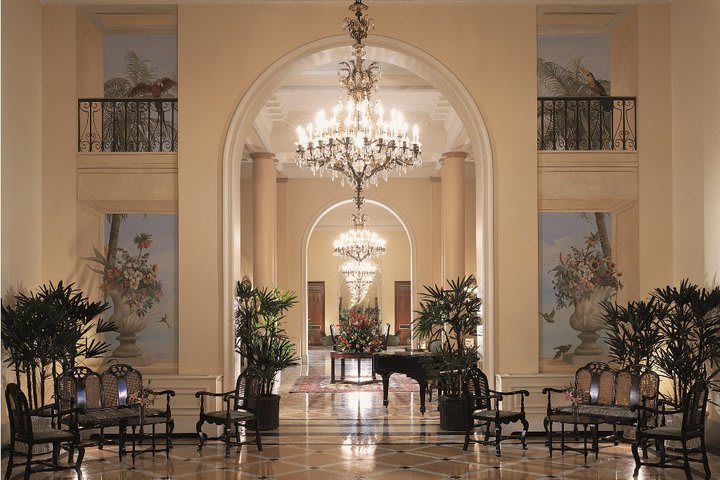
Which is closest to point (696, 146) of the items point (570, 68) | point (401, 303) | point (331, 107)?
point (570, 68)

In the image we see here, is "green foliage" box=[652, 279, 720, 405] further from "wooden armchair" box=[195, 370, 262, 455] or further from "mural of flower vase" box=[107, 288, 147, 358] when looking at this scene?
"mural of flower vase" box=[107, 288, 147, 358]

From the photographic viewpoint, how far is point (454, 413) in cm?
1082

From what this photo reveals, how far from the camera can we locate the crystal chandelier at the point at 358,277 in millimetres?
27111

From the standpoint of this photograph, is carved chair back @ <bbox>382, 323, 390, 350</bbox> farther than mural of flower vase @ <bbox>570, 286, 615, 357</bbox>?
Yes

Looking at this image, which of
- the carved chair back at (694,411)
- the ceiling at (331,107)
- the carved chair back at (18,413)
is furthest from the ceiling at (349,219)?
the carved chair back at (18,413)

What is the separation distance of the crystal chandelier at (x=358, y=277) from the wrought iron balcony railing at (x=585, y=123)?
15.4 m

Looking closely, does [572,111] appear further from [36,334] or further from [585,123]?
[36,334]

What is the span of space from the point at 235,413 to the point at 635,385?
15.3 ft

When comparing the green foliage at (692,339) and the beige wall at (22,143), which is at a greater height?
the beige wall at (22,143)

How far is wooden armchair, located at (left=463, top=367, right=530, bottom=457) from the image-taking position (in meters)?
9.30

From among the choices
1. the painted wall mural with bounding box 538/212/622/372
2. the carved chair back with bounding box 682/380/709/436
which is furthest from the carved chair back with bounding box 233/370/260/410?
the carved chair back with bounding box 682/380/709/436

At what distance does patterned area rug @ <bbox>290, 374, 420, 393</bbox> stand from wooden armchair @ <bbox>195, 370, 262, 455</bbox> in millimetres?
6410

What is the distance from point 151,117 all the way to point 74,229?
1.81 m

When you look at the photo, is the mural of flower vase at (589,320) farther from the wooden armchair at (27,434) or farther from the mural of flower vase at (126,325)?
the wooden armchair at (27,434)
